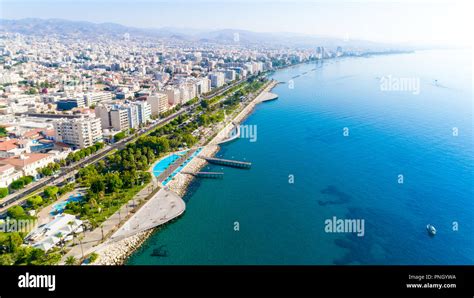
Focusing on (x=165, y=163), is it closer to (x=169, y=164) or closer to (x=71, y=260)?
(x=169, y=164)

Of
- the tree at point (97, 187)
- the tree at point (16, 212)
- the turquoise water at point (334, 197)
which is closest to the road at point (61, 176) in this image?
the tree at point (16, 212)

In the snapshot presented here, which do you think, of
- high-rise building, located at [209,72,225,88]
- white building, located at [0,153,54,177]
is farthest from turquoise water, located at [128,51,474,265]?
high-rise building, located at [209,72,225,88]

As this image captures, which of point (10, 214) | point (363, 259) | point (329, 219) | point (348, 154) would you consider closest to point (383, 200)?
point (329, 219)

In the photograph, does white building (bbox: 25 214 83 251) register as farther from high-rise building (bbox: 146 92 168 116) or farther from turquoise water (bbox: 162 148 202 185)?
high-rise building (bbox: 146 92 168 116)

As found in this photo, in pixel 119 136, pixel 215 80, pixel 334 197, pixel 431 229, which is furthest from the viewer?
pixel 215 80

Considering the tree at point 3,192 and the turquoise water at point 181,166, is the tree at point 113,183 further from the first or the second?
the tree at point 3,192

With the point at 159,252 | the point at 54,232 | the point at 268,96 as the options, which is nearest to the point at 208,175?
the point at 159,252

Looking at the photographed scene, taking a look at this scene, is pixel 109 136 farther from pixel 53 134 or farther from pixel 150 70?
pixel 150 70
